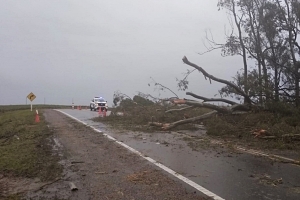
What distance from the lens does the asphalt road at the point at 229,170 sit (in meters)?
6.21

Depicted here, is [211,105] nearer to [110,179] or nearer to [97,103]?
[110,179]

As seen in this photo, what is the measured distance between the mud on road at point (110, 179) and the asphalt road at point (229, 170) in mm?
571

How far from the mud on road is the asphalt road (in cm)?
57

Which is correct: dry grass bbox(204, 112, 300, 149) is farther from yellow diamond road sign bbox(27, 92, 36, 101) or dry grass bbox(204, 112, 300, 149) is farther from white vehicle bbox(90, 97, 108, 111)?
white vehicle bbox(90, 97, 108, 111)

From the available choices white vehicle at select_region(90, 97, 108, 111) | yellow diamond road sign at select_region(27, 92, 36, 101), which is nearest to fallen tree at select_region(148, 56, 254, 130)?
yellow diamond road sign at select_region(27, 92, 36, 101)

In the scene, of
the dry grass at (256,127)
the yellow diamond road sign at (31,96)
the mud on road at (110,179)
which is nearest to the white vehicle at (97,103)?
the yellow diamond road sign at (31,96)

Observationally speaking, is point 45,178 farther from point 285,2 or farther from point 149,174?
point 285,2

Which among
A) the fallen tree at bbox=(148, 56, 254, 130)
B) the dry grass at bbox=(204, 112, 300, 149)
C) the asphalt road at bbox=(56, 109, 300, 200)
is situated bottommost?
the asphalt road at bbox=(56, 109, 300, 200)

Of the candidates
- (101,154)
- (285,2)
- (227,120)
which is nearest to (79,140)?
(101,154)

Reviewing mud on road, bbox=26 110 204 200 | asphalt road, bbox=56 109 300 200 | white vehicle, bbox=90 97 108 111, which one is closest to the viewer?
mud on road, bbox=26 110 204 200

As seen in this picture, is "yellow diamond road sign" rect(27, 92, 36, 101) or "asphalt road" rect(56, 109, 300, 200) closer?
"asphalt road" rect(56, 109, 300, 200)

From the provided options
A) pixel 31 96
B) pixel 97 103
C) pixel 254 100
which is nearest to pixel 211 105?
pixel 254 100

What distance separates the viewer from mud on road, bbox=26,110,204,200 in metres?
6.07

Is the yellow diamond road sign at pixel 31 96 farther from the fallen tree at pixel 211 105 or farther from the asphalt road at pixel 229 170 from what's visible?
the asphalt road at pixel 229 170
